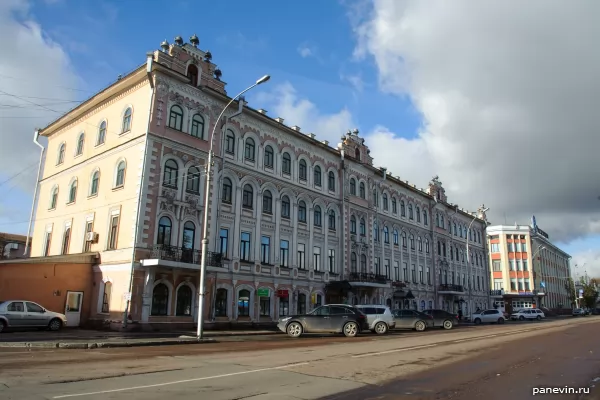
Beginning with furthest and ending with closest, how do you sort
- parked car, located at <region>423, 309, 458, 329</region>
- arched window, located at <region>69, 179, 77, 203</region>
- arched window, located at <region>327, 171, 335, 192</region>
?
arched window, located at <region>327, 171, 335, 192</region> < parked car, located at <region>423, 309, 458, 329</region> < arched window, located at <region>69, 179, 77, 203</region>

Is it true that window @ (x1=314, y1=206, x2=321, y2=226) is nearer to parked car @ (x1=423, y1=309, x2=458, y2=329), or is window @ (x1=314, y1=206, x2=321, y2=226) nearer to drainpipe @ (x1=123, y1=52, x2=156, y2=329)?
parked car @ (x1=423, y1=309, x2=458, y2=329)

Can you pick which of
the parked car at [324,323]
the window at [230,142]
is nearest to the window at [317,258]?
the window at [230,142]

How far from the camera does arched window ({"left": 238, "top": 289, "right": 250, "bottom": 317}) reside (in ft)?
97.9

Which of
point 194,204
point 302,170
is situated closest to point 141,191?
point 194,204

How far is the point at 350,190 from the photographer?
4216cm

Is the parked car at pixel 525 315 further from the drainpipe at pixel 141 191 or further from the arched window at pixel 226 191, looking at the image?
the drainpipe at pixel 141 191

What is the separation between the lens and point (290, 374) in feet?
32.1

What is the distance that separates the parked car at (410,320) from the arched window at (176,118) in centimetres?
1866

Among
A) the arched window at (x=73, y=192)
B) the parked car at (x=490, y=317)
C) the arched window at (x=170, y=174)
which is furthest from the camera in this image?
the parked car at (x=490, y=317)

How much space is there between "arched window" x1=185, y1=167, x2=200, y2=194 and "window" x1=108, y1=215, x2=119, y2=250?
4477 mm

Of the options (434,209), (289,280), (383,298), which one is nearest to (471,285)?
(434,209)

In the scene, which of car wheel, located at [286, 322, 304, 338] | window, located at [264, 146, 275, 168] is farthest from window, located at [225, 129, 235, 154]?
car wheel, located at [286, 322, 304, 338]

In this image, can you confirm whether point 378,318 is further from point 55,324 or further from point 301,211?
point 55,324

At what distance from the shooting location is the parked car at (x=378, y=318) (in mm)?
26953
